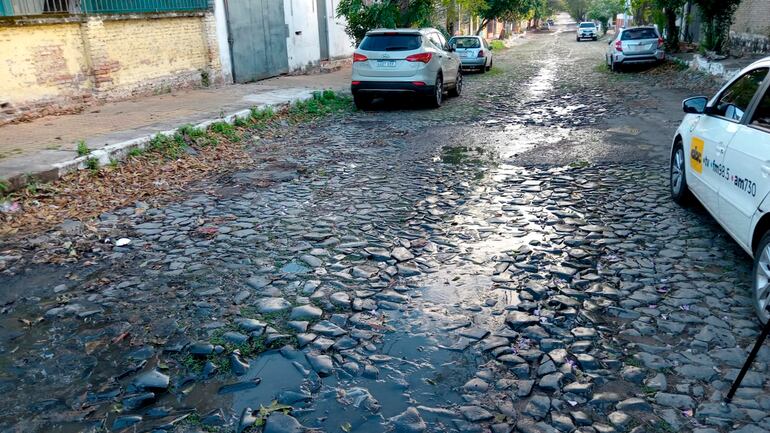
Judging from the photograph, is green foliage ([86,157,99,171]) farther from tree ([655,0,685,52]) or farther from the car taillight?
tree ([655,0,685,52])

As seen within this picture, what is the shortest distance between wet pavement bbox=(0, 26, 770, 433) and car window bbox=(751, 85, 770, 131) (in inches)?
46.0

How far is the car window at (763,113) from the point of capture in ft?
15.1

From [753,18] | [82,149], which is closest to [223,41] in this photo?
[82,149]

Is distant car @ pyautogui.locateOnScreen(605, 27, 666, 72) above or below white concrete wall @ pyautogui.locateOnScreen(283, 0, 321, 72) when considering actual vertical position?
below

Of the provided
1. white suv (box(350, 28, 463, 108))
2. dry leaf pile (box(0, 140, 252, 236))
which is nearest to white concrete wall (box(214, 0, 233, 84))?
white suv (box(350, 28, 463, 108))

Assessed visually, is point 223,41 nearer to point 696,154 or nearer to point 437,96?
point 437,96

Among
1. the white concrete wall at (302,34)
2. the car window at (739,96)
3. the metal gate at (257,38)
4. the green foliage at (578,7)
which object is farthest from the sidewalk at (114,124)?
the green foliage at (578,7)

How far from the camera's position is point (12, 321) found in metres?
4.38

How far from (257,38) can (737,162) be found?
15.4 meters

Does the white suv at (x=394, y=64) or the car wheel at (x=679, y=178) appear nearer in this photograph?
the car wheel at (x=679, y=178)

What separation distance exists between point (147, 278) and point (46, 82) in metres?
8.17

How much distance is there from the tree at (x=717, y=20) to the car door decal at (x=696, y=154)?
55.1ft

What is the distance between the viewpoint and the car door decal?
18.8 ft

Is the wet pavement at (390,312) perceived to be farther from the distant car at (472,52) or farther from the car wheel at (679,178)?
the distant car at (472,52)
